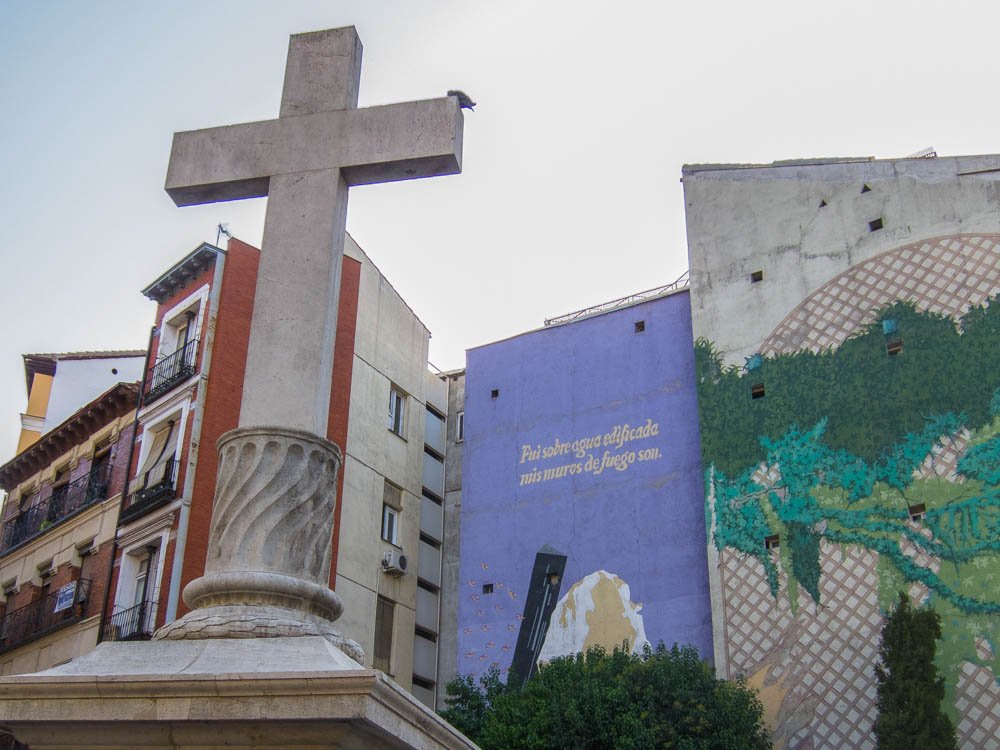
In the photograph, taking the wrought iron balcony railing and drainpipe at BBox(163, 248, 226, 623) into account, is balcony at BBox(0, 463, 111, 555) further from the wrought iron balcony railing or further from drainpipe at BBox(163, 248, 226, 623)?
drainpipe at BBox(163, 248, 226, 623)

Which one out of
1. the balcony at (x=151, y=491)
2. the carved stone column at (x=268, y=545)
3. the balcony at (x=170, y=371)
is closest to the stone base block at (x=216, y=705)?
the carved stone column at (x=268, y=545)

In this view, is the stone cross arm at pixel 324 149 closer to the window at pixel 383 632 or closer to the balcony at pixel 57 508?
the window at pixel 383 632

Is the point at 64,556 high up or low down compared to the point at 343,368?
down

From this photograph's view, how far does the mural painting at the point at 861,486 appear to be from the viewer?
21.0m

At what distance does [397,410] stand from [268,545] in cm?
2365

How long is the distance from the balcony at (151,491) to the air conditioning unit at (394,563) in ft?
18.0

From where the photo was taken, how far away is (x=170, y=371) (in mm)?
27844

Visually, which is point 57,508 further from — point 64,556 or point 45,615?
point 45,615

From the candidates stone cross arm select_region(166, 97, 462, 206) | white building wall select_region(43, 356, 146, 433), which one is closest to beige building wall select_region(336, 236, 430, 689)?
white building wall select_region(43, 356, 146, 433)

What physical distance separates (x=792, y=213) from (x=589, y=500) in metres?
7.68

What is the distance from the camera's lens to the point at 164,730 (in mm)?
5848

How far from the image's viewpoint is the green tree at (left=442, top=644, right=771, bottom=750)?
18969 mm

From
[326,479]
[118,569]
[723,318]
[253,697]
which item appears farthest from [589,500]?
[253,697]

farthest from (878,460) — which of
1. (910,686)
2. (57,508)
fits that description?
(57,508)
